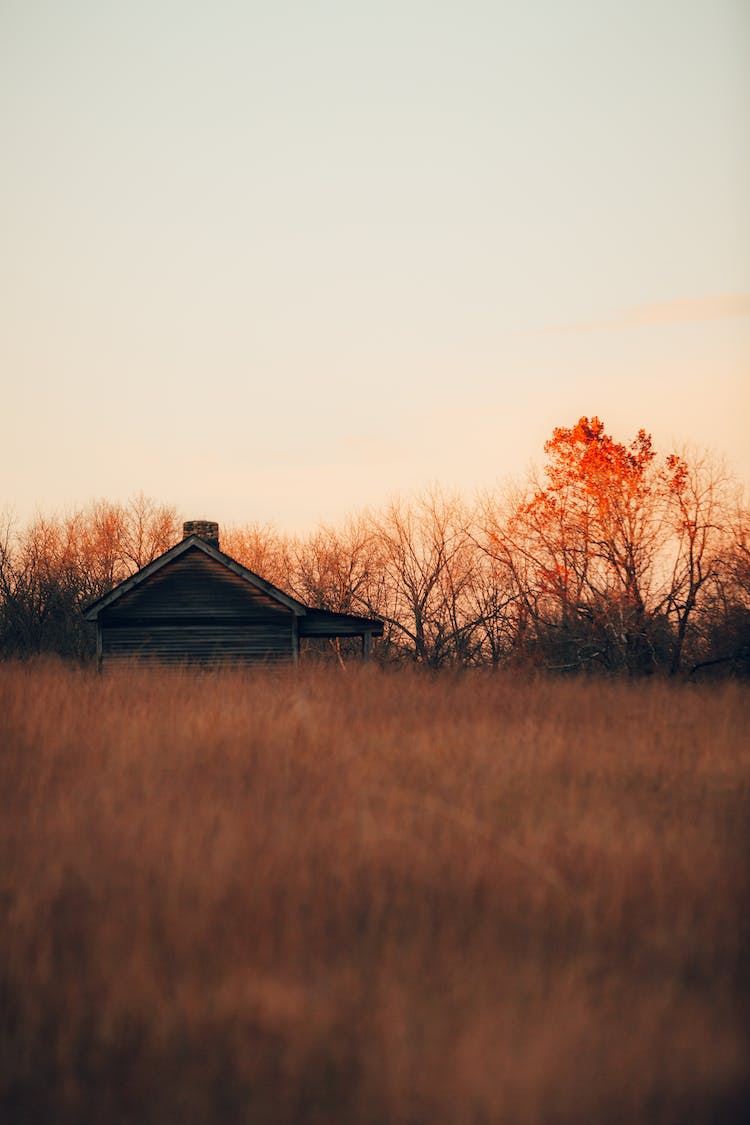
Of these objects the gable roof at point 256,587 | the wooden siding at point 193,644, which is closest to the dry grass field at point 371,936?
the gable roof at point 256,587

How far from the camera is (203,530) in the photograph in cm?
2612

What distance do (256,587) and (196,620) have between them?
179 cm

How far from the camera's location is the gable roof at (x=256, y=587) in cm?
2373

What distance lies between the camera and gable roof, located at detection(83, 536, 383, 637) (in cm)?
2373

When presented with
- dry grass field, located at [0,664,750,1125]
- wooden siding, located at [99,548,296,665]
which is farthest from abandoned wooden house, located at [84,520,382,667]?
dry grass field, located at [0,664,750,1125]

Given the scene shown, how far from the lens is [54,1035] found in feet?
11.5

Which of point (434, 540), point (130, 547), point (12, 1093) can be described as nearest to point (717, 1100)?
point (12, 1093)

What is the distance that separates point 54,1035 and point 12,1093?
13.5 inches

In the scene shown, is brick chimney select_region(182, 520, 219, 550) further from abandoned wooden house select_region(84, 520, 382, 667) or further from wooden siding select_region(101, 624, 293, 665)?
wooden siding select_region(101, 624, 293, 665)

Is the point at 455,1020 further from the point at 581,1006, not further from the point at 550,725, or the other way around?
the point at 550,725

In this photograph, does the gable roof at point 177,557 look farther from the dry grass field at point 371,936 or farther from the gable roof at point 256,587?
the dry grass field at point 371,936

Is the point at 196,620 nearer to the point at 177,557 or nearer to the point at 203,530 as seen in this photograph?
the point at 177,557

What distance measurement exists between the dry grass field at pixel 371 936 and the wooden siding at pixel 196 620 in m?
15.5

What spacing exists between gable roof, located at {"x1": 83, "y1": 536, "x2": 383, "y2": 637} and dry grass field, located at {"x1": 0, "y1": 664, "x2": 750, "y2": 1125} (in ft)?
50.3
